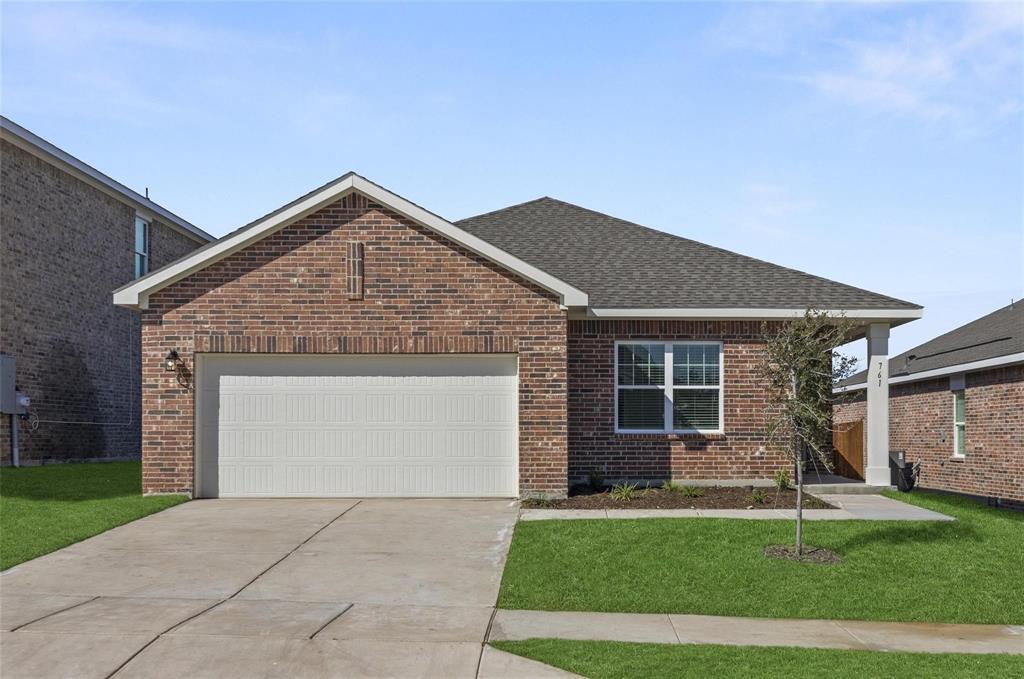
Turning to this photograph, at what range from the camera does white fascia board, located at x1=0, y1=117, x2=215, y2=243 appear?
2039 cm

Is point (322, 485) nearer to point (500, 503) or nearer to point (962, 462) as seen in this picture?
point (500, 503)

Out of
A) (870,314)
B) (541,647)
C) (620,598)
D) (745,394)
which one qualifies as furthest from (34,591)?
(870,314)

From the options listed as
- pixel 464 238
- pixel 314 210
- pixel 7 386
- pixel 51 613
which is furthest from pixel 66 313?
pixel 51 613

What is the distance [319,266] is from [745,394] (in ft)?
26.1

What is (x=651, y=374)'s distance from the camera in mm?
17500

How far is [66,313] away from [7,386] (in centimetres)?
318

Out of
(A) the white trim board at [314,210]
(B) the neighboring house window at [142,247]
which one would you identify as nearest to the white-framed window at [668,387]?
(A) the white trim board at [314,210]

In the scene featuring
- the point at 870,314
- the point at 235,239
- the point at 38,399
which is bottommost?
the point at 38,399

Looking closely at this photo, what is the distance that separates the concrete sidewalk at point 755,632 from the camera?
29.3 ft

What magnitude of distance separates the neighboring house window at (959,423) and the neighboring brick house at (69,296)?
71.6 ft

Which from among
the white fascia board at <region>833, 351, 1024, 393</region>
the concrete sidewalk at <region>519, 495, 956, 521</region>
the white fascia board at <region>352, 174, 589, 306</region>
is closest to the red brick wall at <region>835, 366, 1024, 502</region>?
the white fascia board at <region>833, 351, 1024, 393</region>

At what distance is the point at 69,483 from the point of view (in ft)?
57.9

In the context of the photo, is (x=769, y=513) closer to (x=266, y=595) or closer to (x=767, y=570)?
(x=767, y=570)

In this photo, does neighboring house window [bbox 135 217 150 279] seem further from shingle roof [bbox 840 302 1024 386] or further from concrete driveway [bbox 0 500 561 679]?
shingle roof [bbox 840 302 1024 386]
